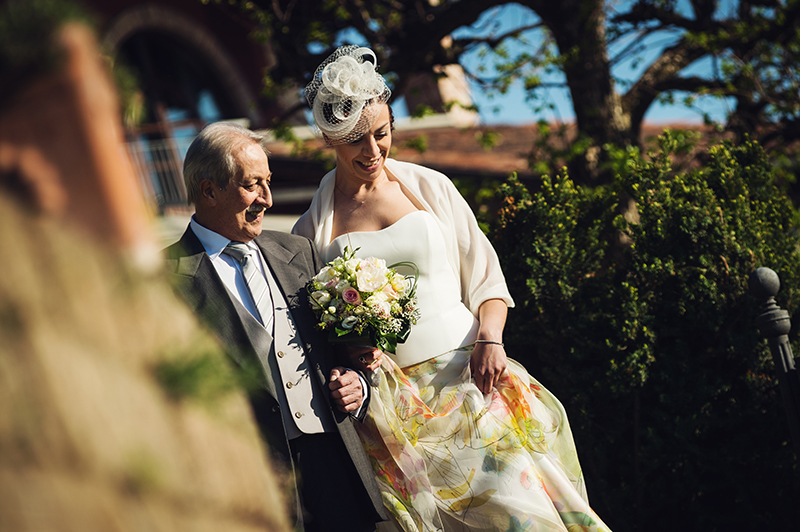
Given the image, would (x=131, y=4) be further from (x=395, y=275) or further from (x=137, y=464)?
(x=137, y=464)

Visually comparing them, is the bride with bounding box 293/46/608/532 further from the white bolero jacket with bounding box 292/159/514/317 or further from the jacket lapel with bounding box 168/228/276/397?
the jacket lapel with bounding box 168/228/276/397

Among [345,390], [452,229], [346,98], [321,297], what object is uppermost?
[346,98]

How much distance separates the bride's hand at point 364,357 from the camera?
278 centimetres

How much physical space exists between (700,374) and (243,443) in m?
3.49

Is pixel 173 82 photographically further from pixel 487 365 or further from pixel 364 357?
pixel 487 365

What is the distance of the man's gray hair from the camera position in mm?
2605

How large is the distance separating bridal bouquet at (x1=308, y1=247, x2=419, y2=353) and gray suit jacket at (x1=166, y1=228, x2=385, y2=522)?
0.30 ft

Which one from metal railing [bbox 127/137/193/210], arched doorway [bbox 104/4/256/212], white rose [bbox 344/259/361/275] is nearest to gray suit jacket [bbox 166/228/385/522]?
white rose [bbox 344/259/361/275]

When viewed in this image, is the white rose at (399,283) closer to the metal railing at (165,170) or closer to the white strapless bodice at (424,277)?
the white strapless bodice at (424,277)

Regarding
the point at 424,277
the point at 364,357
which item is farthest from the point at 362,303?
the point at 424,277

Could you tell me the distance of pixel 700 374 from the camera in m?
3.72

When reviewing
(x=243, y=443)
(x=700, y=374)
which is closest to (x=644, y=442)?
(x=700, y=374)

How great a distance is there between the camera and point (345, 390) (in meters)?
2.63

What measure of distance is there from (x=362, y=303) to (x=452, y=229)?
776 mm
